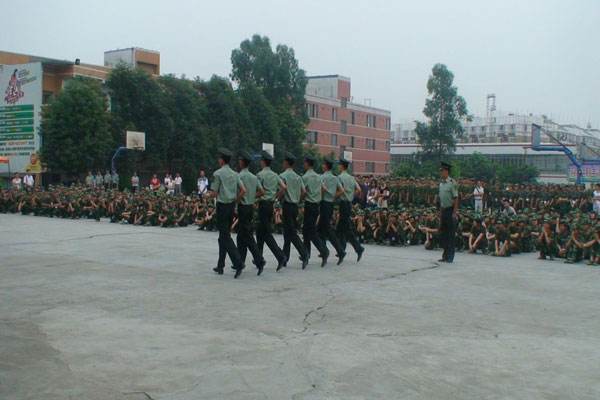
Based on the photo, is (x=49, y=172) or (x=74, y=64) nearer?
(x=49, y=172)

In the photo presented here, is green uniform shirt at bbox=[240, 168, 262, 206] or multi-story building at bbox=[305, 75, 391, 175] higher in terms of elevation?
multi-story building at bbox=[305, 75, 391, 175]

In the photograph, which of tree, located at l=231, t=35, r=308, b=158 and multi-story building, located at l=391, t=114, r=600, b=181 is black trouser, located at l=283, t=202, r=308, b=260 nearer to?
tree, located at l=231, t=35, r=308, b=158

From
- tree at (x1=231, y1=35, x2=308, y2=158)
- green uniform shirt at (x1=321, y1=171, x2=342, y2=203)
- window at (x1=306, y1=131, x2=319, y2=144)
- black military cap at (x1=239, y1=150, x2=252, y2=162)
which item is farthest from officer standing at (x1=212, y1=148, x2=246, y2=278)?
window at (x1=306, y1=131, x2=319, y2=144)

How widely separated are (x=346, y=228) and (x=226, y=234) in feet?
9.73

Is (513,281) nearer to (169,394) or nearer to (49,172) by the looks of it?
(169,394)

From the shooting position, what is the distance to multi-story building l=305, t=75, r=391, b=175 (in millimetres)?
80762

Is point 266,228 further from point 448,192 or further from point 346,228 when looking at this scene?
point 448,192

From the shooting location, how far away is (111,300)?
7.82m

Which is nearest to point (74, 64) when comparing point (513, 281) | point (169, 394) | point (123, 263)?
point (123, 263)

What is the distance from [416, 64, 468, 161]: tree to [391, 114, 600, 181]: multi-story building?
26.7 meters

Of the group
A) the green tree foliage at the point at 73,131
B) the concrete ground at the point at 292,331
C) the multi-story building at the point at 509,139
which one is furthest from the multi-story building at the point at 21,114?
the multi-story building at the point at 509,139

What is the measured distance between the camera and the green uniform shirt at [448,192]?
1215cm

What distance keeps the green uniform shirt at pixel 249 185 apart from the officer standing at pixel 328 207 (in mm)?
1750

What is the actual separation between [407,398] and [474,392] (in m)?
0.53
